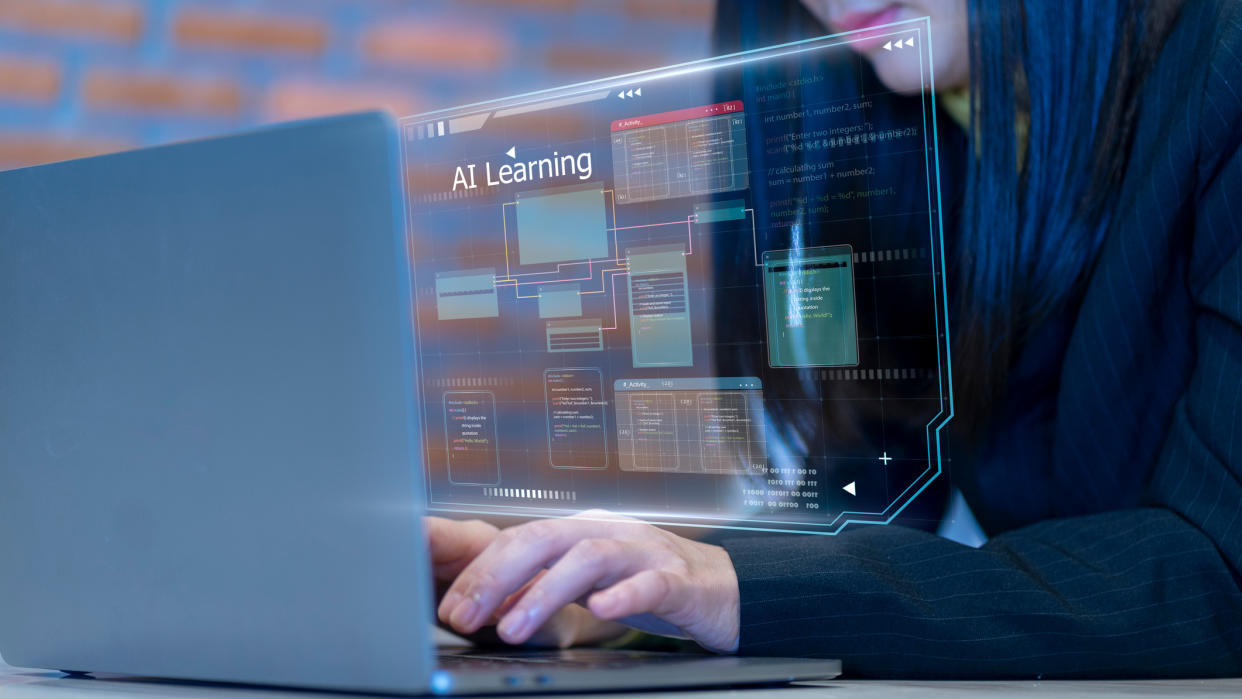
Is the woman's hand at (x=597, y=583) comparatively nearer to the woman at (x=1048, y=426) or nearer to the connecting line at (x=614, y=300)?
the woman at (x=1048, y=426)

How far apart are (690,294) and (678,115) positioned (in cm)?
24

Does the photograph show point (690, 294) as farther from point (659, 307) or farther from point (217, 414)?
point (217, 414)

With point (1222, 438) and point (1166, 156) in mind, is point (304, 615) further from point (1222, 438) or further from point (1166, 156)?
point (1166, 156)

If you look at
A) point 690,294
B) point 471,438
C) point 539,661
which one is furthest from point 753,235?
point 539,661

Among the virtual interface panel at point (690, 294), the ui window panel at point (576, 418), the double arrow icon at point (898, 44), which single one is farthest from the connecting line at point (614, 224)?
the double arrow icon at point (898, 44)

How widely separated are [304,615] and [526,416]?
2.82 feet

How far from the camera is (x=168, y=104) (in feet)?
5.16

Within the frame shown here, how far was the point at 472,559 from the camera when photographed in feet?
2.63

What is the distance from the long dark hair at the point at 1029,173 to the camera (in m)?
1.01

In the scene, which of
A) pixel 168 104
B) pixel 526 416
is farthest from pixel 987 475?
pixel 168 104

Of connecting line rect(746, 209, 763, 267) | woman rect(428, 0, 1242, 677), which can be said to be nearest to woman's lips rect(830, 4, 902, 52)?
woman rect(428, 0, 1242, 677)

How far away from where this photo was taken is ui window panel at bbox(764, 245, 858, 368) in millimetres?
1074

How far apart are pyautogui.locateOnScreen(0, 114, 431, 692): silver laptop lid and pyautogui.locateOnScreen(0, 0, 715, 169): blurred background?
1.07m

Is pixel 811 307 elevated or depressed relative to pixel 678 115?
depressed
